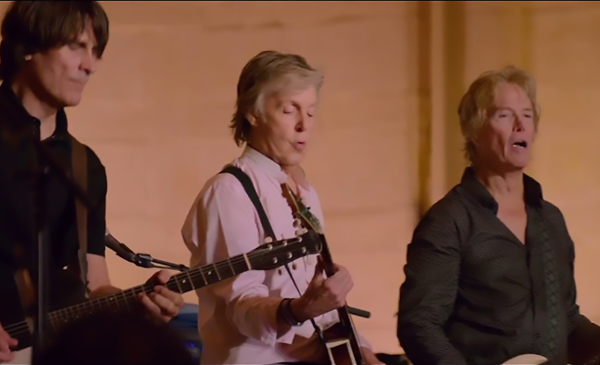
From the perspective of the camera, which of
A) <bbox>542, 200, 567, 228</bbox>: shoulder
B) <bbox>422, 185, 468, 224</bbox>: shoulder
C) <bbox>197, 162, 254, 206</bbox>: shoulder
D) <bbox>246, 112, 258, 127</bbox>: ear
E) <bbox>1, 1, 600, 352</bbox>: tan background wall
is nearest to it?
<bbox>197, 162, 254, 206</bbox>: shoulder

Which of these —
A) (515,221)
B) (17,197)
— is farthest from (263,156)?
(515,221)

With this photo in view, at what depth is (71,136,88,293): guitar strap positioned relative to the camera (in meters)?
1.64

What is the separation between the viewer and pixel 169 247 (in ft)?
9.57

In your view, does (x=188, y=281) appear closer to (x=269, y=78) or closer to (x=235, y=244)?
(x=235, y=244)

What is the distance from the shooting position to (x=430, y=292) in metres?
1.88

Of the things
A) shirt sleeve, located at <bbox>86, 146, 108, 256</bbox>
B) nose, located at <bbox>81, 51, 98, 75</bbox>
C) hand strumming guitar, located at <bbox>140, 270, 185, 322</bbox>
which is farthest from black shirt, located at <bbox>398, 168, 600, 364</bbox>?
nose, located at <bbox>81, 51, 98, 75</bbox>

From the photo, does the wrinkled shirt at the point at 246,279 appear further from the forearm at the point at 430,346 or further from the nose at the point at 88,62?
the nose at the point at 88,62

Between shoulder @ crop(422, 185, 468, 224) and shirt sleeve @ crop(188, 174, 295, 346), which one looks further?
shoulder @ crop(422, 185, 468, 224)

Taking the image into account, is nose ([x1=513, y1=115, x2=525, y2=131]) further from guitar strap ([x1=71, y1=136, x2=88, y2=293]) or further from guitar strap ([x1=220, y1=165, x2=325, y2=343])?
guitar strap ([x1=71, y1=136, x2=88, y2=293])

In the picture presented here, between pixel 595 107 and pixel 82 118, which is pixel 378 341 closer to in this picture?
pixel 595 107

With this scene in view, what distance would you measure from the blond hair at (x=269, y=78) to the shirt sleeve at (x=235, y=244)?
18cm

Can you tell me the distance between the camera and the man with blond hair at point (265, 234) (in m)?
1.65

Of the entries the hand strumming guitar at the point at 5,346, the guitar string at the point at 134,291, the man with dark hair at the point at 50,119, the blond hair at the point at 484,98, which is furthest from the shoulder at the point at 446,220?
the hand strumming guitar at the point at 5,346

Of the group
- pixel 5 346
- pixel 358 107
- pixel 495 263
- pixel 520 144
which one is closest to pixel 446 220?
pixel 495 263
